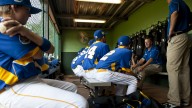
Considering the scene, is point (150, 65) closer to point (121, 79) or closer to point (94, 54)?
point (94, 54)

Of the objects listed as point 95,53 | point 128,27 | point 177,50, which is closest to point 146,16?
point 128,27

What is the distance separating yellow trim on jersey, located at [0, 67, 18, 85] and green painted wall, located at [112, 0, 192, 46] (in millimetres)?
5315

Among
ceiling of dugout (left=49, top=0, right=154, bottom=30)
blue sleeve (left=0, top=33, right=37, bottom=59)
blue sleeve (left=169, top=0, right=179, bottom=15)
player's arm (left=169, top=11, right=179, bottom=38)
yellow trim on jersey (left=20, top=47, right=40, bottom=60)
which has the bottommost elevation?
yellow trim on jersey (left=20, top=47, right=40, bottom=60)

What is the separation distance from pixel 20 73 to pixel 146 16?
743 centimetres

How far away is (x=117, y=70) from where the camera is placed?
11.4 feet

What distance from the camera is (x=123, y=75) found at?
3273mm

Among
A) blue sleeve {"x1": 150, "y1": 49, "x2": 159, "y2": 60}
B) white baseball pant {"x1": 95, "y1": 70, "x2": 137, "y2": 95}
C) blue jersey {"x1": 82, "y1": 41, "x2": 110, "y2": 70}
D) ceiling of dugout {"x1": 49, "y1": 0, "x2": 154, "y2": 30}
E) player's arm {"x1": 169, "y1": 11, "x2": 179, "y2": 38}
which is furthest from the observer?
ceiling of dugout {"x1": 49, "y1": 0, "x2": 154, "y2": 30}

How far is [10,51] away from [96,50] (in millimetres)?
2959

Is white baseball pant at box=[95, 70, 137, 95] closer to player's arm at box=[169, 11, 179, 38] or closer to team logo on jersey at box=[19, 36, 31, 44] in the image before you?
player's arm at box=[169, 11, 179, 38]

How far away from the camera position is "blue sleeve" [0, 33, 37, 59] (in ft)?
3.85

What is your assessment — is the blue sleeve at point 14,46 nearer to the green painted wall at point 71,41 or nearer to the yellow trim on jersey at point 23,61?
the yellow trim on jersey at point 23,61

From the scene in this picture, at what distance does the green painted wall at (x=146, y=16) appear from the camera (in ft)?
22.0

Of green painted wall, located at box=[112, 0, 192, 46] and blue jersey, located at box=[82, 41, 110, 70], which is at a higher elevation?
green painted wall, located at box=[112, 0, 192, 46]

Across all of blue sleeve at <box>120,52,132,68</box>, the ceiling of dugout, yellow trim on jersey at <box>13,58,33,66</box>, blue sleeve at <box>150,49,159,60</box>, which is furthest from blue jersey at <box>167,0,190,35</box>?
the ceiling of dugout
